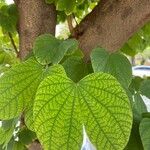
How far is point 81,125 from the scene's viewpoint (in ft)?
0.96

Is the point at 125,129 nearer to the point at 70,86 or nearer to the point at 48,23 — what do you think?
the point at 70,86

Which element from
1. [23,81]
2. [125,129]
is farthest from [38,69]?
[125,129]

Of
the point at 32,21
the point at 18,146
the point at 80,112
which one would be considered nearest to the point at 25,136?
the point at 18,146

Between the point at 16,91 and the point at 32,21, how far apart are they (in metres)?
0.20

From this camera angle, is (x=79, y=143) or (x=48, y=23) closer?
(x=79, y=143)

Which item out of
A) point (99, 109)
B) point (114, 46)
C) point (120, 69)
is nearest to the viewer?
point (99, 109)

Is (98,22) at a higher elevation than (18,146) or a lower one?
higher

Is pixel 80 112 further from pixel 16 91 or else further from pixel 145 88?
pixel 145 88

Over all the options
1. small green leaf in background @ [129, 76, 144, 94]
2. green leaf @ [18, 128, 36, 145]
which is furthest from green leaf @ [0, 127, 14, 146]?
small green leaf in background @ [129, 76, 144, 94]

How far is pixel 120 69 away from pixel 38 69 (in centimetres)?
10

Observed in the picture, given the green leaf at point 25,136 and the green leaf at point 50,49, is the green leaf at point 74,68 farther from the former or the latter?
the green leaf at point 25,136

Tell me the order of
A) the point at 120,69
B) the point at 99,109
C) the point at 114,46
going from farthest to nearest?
the point at 114,46
the point at 120,69
the point at 99,109

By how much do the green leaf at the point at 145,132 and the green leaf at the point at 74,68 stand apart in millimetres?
92

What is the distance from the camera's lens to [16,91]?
358 millimetres
